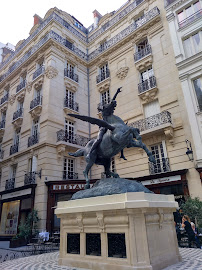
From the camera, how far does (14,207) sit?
55.5ft

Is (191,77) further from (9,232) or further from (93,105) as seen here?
(9,232)

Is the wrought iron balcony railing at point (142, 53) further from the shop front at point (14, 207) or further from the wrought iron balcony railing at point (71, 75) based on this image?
the shop front at point (14, 207)

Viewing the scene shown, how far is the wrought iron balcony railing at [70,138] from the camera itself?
16250mm

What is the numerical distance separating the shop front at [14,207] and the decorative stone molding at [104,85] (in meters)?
10.6

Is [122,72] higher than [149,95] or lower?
higher

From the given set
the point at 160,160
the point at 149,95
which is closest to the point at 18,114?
the point at 149,95

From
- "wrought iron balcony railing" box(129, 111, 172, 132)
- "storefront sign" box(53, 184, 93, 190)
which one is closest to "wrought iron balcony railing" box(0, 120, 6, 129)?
"storefront sign" box(53, 184, 93, 190)

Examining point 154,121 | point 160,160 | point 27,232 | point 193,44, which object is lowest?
point 27,232

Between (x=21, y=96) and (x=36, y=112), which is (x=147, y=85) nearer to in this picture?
(x=36, y=112)

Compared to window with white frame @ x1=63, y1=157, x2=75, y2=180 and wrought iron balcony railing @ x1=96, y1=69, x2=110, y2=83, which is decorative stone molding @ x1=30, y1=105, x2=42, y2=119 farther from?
wrought iron balcony railing @ x1=96, y1=69, x2=110, y2=83

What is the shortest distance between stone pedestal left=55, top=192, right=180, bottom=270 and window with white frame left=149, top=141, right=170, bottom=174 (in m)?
8.29

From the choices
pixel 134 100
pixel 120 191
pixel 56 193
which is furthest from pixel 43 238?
pixel 134 100

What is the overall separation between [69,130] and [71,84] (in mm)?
4594

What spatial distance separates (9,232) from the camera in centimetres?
1669
